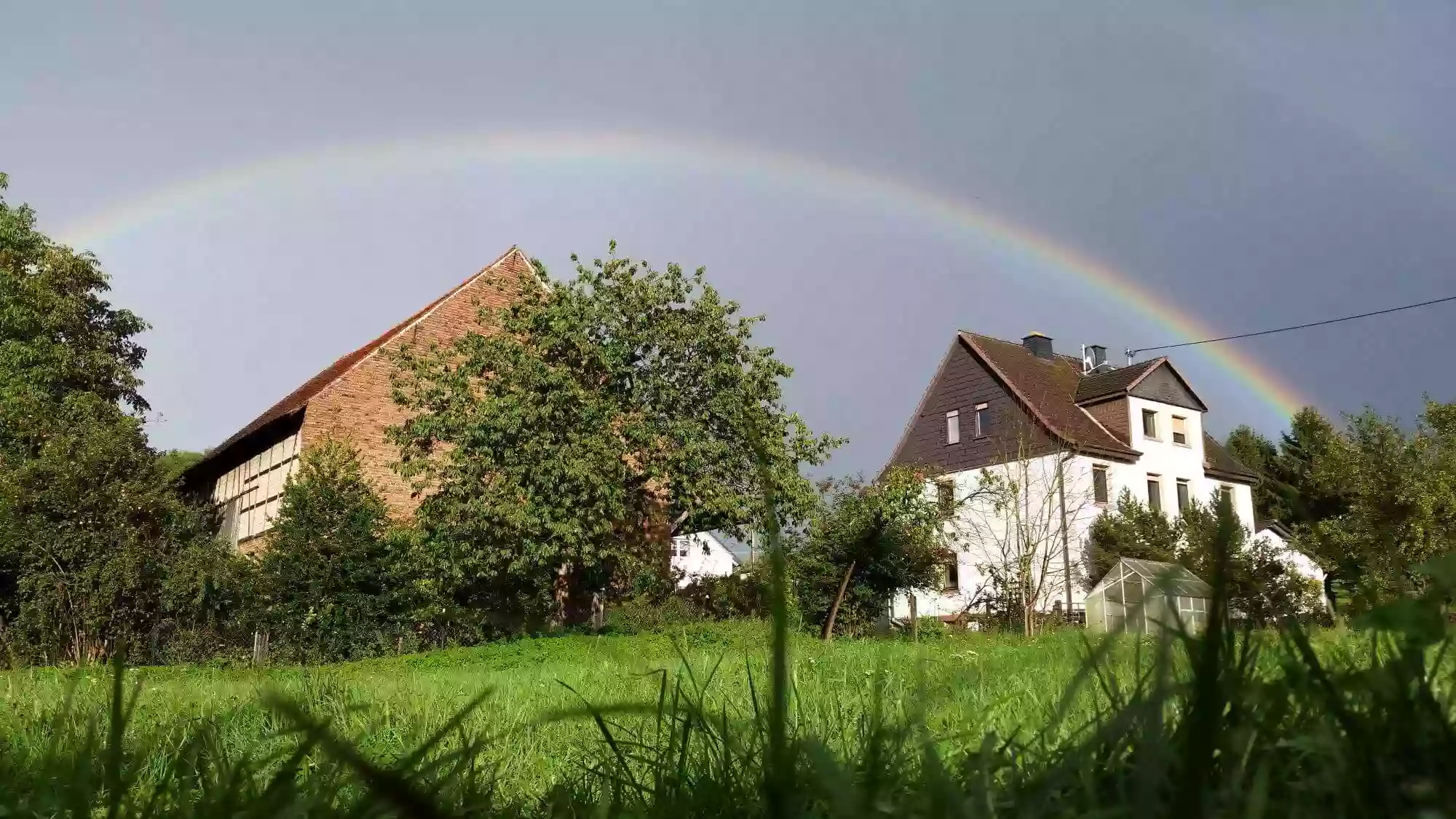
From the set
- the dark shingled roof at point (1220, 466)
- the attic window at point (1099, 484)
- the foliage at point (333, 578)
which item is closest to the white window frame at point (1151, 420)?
the dark shingled roof at point (1220, 466)

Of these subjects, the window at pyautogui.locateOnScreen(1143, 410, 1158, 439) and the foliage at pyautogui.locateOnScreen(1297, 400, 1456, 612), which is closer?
the foliage at pyautogui.locateOnScreen(1297, 400, 1456, 612)

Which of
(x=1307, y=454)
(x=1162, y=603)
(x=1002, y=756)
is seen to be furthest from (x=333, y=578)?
(x=1307, y=454)

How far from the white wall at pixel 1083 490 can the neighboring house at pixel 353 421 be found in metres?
15.2

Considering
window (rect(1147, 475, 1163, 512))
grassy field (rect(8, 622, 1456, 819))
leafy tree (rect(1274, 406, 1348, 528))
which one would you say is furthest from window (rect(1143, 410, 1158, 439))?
grassy field (rect(8, 622, 1456, 819))

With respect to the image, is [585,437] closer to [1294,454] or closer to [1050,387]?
[1050,387]

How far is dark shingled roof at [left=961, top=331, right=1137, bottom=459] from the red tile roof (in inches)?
696

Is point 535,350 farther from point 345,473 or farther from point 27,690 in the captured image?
Answer: point 27,690

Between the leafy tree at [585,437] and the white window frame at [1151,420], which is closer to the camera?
the leafy tree at [585,437]

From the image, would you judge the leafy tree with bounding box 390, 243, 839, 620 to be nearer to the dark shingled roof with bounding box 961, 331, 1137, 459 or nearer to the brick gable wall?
the brick gable wall

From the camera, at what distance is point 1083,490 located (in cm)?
3403

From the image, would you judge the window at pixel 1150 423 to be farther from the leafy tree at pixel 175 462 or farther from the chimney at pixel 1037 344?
the leafy tree at pixel 175 462

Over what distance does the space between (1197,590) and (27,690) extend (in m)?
5.59

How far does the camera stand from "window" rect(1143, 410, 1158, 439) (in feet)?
122

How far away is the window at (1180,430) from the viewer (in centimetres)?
3809
